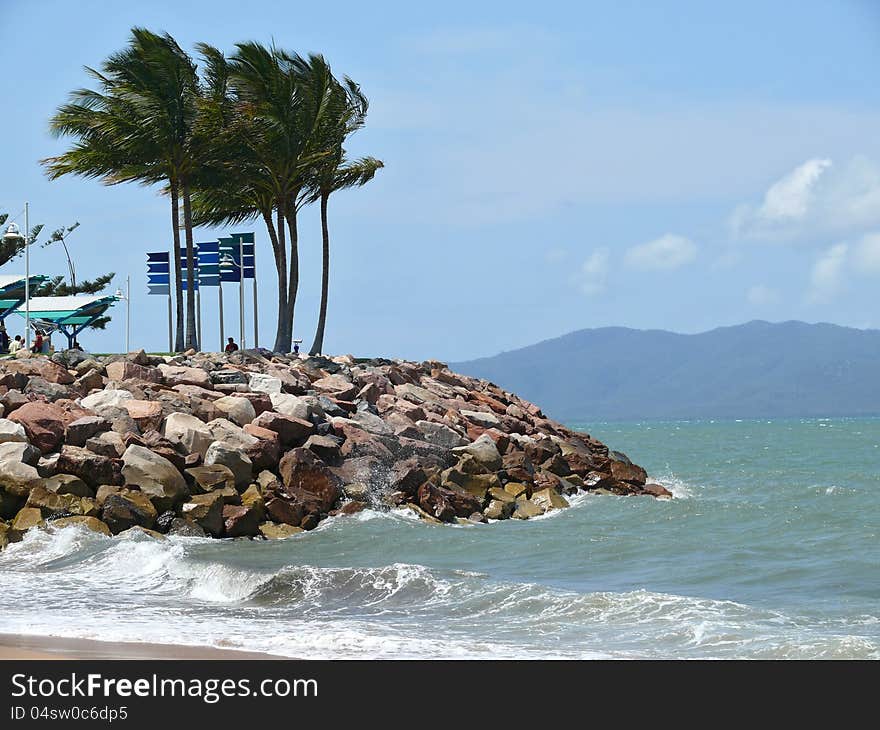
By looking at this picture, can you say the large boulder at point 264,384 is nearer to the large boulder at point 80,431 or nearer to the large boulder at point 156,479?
the large boulder at point 80,431

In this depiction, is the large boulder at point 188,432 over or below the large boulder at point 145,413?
below

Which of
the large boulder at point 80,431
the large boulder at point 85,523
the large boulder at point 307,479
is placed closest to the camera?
the large boulder at point 85,523

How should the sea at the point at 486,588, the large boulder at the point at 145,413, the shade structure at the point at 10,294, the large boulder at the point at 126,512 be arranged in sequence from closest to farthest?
the sea at the point at 486,588
the large boulder at the point at 126,512
the large boulder at the point at 145,413
the shade structure at the point at 10,294

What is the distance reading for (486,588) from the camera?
13078 mm

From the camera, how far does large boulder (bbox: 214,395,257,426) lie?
67.2ft

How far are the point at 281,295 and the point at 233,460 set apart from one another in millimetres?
19100

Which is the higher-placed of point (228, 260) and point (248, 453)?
point (228, 260)

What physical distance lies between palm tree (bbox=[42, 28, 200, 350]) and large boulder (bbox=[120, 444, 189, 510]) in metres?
17.6

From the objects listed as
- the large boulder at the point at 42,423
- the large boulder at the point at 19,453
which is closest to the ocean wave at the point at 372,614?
the large boulder at the point at 19,453

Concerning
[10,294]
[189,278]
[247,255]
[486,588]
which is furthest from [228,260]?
[486,588]

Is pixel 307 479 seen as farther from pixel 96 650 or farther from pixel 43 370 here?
pixel 96 650

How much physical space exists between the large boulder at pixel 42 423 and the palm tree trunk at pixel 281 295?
17.4m

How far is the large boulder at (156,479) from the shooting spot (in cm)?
1728
